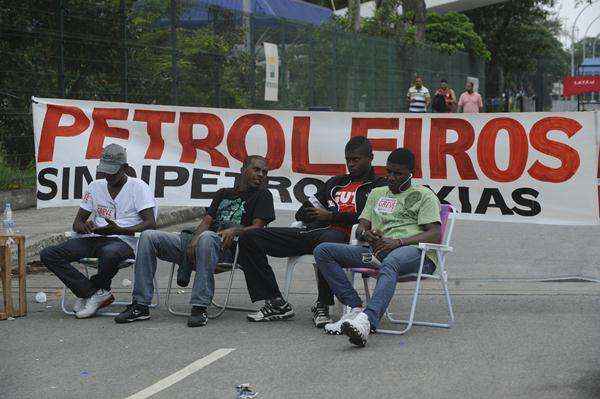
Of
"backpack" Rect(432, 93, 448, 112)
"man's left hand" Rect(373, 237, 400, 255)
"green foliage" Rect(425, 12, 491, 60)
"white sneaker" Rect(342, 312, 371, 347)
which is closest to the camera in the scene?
"white sneaker" Rect(342, 312, 371, 347)

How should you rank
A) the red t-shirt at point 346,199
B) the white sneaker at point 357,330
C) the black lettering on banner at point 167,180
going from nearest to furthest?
the white sneaker at point 357,330
the red t-shirt at point 346,199
the black lettering on banner at point 167,180

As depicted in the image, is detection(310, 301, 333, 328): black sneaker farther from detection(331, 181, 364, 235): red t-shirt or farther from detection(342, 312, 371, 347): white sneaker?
detection(342, 312, 371, 347): white sneaker

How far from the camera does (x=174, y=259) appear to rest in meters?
9.15

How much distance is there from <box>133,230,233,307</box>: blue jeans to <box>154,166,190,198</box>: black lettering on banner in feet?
5.62

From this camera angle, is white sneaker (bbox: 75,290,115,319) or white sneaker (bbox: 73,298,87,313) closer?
white sneaker (bbox: 75,290,115,319)

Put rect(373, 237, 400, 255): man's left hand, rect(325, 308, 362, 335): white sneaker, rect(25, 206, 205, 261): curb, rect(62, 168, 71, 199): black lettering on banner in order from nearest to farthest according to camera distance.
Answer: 1. rect(325, 308, 362, 335): white sneaker
2. rect(373, 237, 400, 255): man's left hand
3. rect(62, 168, 71, 199): black lettering on banner
4. rect(25, 206, 205, 261): curb

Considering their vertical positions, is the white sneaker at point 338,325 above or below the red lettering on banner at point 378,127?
below

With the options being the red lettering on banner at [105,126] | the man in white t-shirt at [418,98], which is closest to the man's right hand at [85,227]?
the red lettering on banner at [105,126]

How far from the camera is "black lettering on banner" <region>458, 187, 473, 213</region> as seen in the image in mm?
10344

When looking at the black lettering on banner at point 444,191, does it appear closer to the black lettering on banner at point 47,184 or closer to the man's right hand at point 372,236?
the man's right hand at point 372,236

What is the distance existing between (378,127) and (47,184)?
3172mm

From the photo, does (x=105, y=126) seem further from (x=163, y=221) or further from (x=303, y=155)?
(x=163, y=221)

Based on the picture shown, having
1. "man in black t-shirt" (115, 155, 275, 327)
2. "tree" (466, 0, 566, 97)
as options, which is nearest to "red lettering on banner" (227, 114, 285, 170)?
"man in black t-shirt" (115, 155, 275, 327)

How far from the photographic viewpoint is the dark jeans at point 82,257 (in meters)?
9.10
